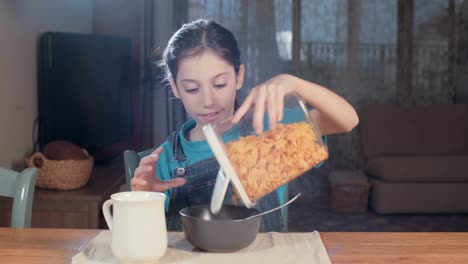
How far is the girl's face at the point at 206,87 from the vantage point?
1274 millimetres

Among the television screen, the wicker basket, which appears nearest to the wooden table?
the wicker basket

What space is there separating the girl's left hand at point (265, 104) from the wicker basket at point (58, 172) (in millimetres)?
1696

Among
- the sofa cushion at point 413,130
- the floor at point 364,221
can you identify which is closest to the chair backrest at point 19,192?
the floor at point 364,221

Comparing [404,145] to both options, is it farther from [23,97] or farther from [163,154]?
[163,154]

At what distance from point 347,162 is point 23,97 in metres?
2.79

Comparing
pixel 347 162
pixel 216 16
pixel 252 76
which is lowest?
pixel 347 162

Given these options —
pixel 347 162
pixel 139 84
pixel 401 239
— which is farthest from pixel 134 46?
pixel 401 239

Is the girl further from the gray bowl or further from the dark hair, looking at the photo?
the gray bowl

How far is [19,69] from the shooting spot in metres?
2.72

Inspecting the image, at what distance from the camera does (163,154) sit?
4.35ft

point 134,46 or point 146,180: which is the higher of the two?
point 134,46

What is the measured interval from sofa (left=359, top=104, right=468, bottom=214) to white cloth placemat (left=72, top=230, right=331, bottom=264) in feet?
9.86

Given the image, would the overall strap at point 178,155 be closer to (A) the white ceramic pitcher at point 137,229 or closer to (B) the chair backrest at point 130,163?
(B) the chair backrest at point 130,163

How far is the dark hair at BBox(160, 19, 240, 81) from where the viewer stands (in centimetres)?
130
